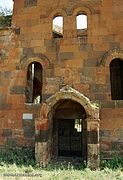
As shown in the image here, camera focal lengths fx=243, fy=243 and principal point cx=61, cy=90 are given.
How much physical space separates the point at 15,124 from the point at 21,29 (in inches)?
192

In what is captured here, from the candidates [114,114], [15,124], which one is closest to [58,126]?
[15,124]

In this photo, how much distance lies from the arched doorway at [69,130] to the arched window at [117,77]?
9.51 feet

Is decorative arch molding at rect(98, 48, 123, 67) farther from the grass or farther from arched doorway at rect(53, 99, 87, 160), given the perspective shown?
the grass

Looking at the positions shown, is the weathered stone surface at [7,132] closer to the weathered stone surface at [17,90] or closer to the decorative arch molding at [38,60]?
Answer: the weathered stone surface at [17,90]

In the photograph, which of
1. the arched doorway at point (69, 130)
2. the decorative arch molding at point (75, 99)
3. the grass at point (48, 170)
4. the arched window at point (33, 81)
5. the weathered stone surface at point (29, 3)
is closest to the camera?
the grass at point (48, 170)

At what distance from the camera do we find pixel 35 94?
17.6 meters

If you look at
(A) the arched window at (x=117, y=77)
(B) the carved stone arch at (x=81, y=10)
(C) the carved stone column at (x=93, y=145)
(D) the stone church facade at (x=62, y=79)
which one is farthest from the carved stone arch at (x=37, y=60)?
(A) the arched window at (x=117, y=77)

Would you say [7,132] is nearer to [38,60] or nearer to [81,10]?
[38,60]

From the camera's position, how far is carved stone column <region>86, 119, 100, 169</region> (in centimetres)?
985

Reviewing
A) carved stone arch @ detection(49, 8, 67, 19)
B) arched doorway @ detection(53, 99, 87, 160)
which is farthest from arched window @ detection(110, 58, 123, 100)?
carved stone arch @ detection(49, 8, 67, 19)

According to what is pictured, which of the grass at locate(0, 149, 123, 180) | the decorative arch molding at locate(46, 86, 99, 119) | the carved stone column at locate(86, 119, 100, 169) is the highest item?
the decorative arch molding at locate(46, 86, 99, 119)

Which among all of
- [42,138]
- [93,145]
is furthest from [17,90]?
[93,145]

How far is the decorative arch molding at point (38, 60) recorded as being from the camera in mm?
11820

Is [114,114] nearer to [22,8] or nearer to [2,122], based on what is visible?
[2,122]
